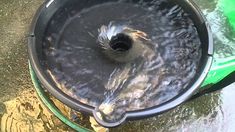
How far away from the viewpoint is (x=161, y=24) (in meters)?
2.00

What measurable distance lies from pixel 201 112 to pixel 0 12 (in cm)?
125

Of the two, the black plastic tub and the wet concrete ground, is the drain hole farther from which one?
the wet concrete ground

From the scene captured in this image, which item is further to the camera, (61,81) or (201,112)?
(201,112)

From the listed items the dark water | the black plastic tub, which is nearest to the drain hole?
the dark water

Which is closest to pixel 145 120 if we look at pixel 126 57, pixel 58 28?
pixel 126 57

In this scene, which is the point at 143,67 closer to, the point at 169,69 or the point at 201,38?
the point at 169,69

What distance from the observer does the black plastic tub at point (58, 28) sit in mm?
1589

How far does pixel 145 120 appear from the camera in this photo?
84.2 inches

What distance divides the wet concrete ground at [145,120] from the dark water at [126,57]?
1.06ft

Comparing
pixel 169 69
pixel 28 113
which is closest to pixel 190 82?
pixel 169 69

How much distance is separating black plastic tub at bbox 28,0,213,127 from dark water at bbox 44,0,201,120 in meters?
0.04

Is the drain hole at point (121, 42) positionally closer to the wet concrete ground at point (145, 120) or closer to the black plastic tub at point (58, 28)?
the black plastic tub at point (58, 28)

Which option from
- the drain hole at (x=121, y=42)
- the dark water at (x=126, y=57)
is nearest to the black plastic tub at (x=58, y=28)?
the dark water at (x=126, y=57)

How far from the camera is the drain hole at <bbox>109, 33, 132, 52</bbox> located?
189 cm
